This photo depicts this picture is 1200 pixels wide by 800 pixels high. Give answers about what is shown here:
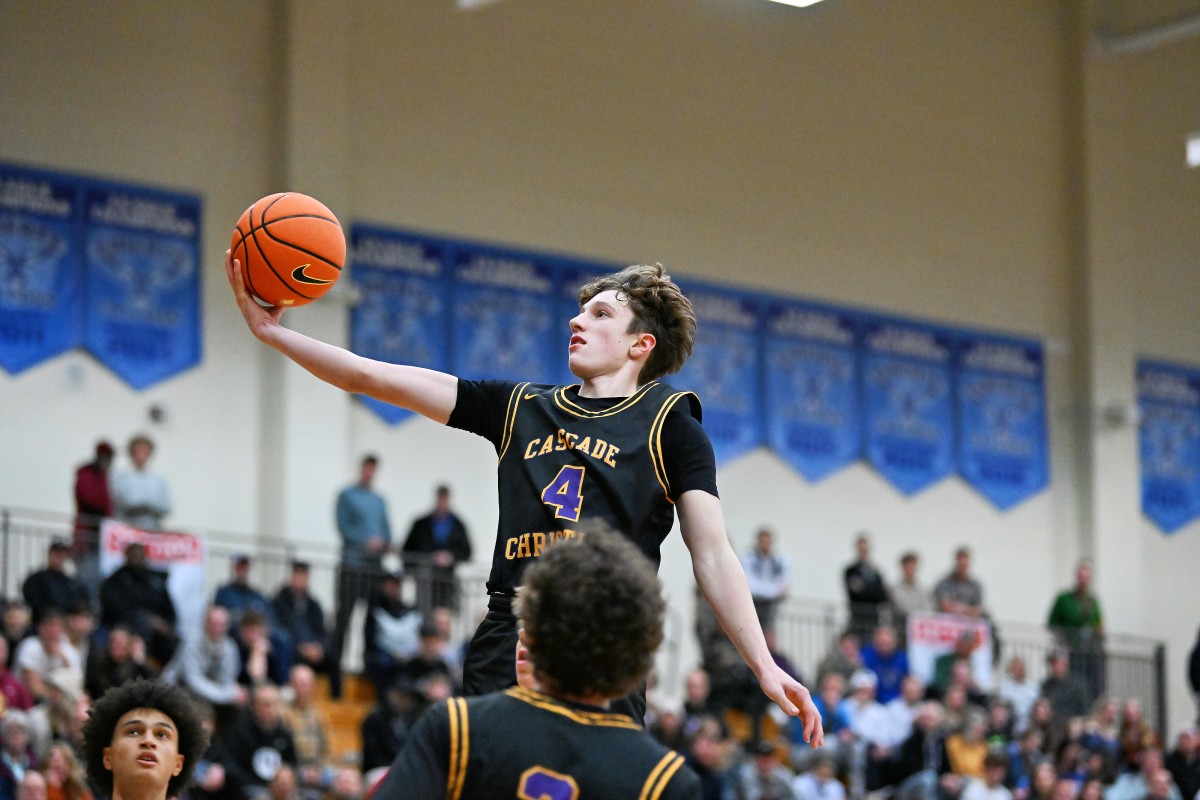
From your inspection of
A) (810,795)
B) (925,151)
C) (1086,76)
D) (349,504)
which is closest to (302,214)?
(810,795)

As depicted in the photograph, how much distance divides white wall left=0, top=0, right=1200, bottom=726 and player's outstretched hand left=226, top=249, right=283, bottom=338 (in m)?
12.8

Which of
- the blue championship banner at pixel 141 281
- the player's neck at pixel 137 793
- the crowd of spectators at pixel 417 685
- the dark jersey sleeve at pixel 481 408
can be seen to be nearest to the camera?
the dark jersey sleeve at pixel 481 408

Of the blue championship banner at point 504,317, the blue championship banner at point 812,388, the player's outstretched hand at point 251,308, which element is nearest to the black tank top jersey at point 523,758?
the player's outstretched hand at point 251,308

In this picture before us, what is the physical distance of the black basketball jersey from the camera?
4.50m

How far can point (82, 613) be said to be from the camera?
A: 43.7 ft

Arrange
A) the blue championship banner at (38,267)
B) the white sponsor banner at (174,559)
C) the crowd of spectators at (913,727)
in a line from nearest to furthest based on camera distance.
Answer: the crowd of spectators at (913,727), the white sponsor banner at (174,559), the blue championship banner at (38,267)

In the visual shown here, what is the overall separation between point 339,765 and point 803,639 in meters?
8.16

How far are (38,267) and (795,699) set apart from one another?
1426cm

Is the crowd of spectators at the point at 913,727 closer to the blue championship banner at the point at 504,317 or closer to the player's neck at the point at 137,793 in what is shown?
the blue championship banner at the point at 504,317

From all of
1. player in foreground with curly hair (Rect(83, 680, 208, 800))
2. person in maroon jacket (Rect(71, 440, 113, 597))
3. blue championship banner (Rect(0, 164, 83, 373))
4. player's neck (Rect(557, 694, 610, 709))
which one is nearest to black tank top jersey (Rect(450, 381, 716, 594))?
player's neck (Rect(557, 694, 610, 709))

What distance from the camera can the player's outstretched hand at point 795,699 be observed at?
4285 mm

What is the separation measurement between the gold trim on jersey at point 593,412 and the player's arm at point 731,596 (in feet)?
0.93

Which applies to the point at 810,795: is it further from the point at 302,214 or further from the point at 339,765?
the point at 302,214

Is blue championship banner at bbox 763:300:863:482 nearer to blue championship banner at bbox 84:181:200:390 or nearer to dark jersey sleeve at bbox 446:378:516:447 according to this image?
blue championship banner at bbox 84:181:200:390
